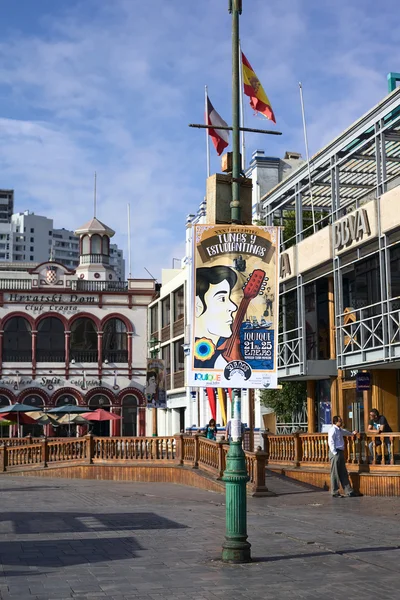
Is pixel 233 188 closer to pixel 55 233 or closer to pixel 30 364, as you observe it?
pixel 30 364

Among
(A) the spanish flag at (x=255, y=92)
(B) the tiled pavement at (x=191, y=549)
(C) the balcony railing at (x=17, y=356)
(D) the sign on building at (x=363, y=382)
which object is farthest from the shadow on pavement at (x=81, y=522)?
(C) the balcony railing at (x=17, y=356)

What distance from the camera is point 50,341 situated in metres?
54.8

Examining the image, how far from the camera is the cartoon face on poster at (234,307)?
36.5 feet

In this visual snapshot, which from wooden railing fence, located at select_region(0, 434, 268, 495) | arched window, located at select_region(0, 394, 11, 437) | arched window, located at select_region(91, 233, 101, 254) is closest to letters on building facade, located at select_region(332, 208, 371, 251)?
wooden railing fence, located at select_region(0, 434, 268, 495)

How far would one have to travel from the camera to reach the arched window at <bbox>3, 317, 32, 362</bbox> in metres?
53.9

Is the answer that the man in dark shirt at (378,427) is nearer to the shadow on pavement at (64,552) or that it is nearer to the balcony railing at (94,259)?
the shadow on pavement at (64,552)

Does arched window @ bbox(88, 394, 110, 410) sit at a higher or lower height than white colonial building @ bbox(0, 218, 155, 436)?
lower

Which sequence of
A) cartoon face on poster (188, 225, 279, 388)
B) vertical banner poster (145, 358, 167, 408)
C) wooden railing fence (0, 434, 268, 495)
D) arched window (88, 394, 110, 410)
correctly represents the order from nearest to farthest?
cartoon face on poster (188, 225, 279, 388) < wooden railing fence (0, 434, 268, 495) < vertical banner poster (145, 358, 167, 408) < arched window (88, 394, 110, 410)

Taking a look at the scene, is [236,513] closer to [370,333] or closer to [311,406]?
[370,333]

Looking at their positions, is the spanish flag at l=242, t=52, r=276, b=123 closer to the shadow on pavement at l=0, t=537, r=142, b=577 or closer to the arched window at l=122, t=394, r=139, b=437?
the shadow on pavement at l=0, t=537, r=142, b=577

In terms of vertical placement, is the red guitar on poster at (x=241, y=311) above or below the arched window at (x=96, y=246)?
below

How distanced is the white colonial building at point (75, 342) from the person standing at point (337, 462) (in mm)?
34145

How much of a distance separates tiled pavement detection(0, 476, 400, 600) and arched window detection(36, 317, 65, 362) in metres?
34.8

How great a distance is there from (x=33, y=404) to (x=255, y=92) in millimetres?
41231
